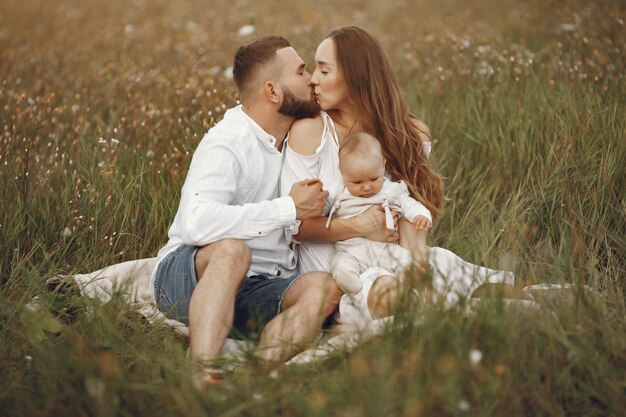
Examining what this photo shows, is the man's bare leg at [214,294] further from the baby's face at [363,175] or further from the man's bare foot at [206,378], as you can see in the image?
the baby's face at [363,175]

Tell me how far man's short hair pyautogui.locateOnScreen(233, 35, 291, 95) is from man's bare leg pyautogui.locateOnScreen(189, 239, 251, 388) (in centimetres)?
101

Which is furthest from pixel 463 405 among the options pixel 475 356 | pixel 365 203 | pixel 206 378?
pixel 365 203

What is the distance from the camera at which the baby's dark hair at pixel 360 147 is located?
3625mm

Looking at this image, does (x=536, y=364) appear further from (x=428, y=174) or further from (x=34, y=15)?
(x=34, y=15)

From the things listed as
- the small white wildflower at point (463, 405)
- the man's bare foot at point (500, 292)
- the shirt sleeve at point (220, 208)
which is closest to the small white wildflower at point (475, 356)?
the small white wildflower at point (463, 405)

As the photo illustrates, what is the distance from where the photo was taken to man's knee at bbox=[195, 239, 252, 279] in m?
3.35

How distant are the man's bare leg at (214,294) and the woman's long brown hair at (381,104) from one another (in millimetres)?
1034

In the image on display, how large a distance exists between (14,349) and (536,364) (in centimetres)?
228

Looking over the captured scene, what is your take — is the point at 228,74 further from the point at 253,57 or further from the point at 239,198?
the point at 239,198

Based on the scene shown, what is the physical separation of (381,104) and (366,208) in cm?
59

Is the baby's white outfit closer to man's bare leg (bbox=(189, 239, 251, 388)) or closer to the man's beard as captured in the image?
the man's beard

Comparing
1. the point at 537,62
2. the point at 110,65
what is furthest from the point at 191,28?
the point at 537,62

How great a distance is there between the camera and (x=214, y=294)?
3262mm

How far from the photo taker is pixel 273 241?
3.85m
